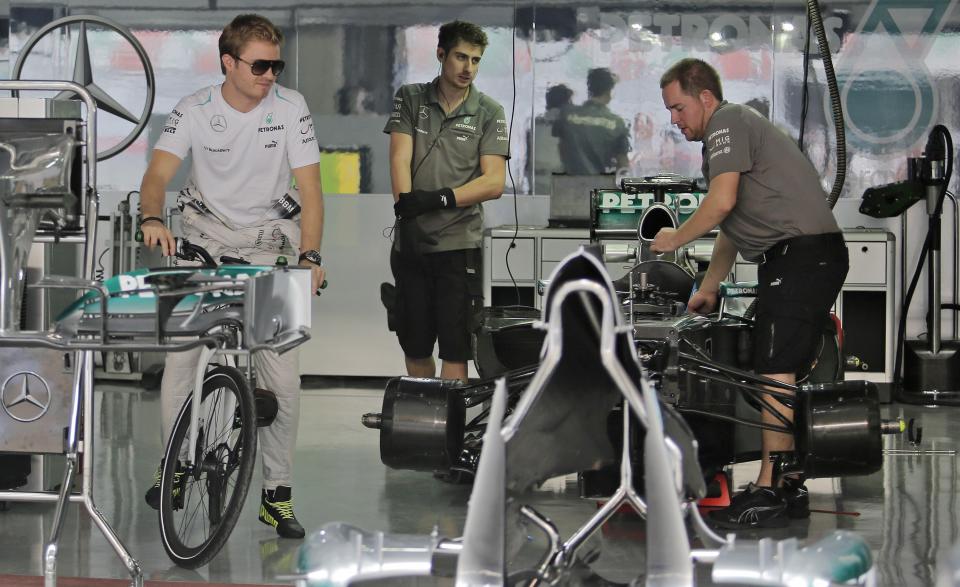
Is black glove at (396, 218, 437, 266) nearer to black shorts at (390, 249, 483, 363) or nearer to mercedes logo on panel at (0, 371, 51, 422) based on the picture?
black shorts at (390, 249, 483, 363)

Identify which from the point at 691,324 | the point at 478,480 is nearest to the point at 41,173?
the point at 478,480

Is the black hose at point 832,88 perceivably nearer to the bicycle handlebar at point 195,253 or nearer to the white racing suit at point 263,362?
the white racing suit at point 263,362

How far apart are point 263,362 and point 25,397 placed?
0.84 m

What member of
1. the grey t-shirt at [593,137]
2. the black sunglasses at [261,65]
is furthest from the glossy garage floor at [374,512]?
the grey t-shirt at [593,137]

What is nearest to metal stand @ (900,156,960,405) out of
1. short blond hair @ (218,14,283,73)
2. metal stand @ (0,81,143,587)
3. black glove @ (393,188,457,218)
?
black glove @ (393,188,457,218)

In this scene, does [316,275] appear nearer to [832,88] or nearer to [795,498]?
[795,498]

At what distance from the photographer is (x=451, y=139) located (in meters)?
5.39

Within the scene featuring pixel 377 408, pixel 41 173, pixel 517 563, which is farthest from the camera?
pixel 377 408

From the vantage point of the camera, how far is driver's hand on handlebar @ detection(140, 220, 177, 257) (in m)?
3.76

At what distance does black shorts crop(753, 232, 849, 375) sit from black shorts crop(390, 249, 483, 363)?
132 centimetres

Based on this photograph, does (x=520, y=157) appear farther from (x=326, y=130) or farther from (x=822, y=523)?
(x=822, y=523)

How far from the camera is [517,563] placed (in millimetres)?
3795

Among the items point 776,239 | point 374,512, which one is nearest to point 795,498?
point 776,239

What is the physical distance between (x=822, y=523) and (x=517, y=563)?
4.43ft
